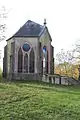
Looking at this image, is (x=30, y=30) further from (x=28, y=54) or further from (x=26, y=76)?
(x=26, y=76)

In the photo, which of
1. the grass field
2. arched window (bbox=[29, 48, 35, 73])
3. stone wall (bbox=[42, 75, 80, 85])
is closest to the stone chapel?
arched window (bbox=[29, 48, 35, 73])

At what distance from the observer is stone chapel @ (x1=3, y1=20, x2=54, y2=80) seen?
5006 centimetres

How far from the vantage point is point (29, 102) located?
71.6 feet

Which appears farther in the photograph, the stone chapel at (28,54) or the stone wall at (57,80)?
the stone chapel at (28,54)

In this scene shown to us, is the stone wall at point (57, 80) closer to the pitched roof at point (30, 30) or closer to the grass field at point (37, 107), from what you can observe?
the pitched roof at point (30, 30)

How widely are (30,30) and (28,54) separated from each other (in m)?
4.25

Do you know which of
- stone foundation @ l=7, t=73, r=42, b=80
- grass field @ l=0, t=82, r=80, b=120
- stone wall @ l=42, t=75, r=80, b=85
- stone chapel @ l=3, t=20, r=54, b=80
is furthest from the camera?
Answer: stone chapel @ l=3, t=20, r=54, b=80

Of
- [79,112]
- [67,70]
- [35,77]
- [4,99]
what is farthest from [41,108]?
[67,70]

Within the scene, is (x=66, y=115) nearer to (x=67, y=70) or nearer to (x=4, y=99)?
(x=4, y=99)

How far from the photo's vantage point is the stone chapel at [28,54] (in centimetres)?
5006

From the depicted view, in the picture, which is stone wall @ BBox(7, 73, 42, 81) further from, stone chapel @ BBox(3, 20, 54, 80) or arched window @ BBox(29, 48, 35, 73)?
arched window @ BBox(29, 48, 35, 73)

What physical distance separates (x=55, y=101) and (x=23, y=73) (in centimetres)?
2781

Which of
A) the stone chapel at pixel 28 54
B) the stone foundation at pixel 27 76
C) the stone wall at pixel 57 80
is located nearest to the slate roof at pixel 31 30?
the stone chapel at pixel 28 54

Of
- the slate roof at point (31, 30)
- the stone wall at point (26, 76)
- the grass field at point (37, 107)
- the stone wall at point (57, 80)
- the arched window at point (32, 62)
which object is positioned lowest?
the grass field at point (37, 107)
